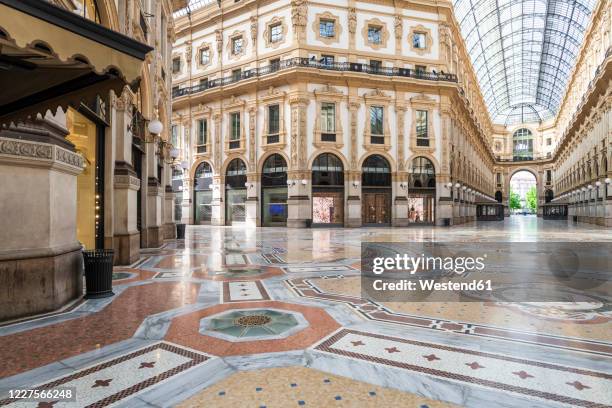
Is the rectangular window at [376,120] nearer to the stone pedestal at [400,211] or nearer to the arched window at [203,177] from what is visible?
the stone pedestal at [400,211]

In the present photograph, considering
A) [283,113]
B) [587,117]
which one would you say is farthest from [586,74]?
[283,113]

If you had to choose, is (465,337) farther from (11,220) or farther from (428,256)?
(428,256)

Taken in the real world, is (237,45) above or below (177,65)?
above

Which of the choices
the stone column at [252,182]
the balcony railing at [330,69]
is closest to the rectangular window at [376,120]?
the balcony railing at [330,69]

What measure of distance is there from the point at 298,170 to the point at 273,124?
17.2ft

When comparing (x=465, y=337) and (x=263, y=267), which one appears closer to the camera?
(x=465, y=337)

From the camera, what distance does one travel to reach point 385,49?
33.4 meters

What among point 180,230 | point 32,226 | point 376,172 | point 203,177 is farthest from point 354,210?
point 32,226

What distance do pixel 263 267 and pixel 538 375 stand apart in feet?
24.7

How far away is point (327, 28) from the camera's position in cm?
3256

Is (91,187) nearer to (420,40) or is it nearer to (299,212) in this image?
(299,212)

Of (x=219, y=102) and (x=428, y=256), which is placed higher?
(x=219, y=102)

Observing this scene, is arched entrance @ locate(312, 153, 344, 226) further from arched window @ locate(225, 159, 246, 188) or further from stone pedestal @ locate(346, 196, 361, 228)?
arched window @ locate(225, 159, 246, 188)

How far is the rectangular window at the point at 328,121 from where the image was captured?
32.0m
